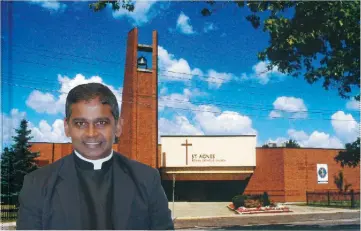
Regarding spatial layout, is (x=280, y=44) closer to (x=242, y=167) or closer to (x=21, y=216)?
(x=21, y=216)

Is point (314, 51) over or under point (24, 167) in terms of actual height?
over

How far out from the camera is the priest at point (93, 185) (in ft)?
7.54

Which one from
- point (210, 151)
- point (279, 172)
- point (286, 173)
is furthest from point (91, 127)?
point (286, 173)

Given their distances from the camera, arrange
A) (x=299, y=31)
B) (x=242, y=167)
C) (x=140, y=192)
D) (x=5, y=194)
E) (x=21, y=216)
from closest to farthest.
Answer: (x=21, y=216), (x=140, y=192), (x=299, y=31), (x=5, y=194), (x=242, y=167)

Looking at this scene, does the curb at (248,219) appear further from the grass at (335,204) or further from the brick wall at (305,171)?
the brick wall at (305,171)

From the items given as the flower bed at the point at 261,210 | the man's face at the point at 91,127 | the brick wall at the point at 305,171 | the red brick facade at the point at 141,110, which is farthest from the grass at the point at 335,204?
the man's face at the point at 91,127

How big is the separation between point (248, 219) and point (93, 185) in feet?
71.4

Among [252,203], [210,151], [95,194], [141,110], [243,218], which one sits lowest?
[243,218]

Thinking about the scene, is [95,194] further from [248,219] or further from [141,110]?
[141,110]

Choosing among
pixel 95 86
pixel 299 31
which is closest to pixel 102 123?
pixel 95 86

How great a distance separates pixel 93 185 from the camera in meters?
2.48

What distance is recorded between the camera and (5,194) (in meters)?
20.7

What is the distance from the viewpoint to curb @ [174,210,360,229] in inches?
818

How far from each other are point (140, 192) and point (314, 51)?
9638 mm
